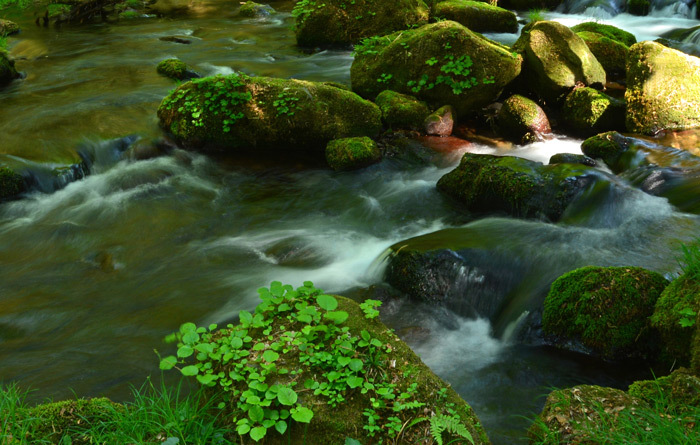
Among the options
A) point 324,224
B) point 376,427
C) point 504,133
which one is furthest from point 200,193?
point 376,427

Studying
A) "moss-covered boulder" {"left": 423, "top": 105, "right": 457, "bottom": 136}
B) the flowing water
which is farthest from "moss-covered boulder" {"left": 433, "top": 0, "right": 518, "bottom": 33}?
the flowing water

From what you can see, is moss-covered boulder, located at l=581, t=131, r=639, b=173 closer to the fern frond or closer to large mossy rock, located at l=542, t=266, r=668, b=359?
large mossy rock, located at l=542, t=266, r=668, b=359

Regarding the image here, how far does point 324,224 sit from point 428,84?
3.58 metres

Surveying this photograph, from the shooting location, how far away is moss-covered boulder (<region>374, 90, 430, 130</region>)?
356 inches

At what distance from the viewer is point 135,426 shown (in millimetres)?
2881

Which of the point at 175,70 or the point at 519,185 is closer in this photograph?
the point at 519,185

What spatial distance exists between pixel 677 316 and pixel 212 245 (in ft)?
16.0

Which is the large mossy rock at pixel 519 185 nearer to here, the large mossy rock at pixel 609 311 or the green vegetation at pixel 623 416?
the large mossy rock at pixel 609 311

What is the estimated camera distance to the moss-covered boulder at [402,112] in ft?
29.6

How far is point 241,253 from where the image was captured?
21.4ft

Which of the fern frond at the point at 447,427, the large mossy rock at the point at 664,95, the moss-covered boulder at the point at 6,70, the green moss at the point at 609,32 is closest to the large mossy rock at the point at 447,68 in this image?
the large mossy rock at the point at 664,95

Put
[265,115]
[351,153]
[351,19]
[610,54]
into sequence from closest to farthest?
[351,153], [265,115], [610,54], [351,19]

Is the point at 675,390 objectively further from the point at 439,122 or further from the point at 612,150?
the point at 439,122

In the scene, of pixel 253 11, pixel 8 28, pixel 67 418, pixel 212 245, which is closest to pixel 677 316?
pixel 67 418
